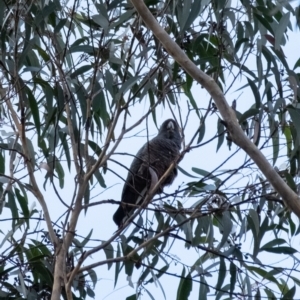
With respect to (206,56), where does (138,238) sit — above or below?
below

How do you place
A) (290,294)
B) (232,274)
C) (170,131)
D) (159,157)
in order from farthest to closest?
1. (170,131)
2. (159,157)
3. (232,274)
4. (290,294)

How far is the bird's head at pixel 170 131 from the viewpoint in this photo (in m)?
3.96

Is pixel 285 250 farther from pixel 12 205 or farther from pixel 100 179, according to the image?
pixel 12 205

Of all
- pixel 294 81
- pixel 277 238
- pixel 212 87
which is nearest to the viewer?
pixel 212 87

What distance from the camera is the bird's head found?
3.96 m

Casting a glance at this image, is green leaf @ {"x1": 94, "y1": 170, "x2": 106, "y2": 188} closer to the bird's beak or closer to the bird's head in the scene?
the bird's head

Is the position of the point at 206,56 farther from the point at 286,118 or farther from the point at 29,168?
the point at 29,168

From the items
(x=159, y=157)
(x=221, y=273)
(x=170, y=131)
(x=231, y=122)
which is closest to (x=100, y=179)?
(x=221, y=273)

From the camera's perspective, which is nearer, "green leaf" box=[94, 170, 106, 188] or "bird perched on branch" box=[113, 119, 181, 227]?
"green leaf" box=[94, 170, 106, 188]

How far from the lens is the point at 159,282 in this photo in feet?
7.33

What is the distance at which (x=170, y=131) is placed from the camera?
13.2ft

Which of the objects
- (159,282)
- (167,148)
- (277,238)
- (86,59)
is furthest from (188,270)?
(167,148)

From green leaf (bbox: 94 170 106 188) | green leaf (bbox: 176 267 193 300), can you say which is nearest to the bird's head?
green leaf (bbox: 94 170 106 188)

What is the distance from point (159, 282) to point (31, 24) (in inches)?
34.3
